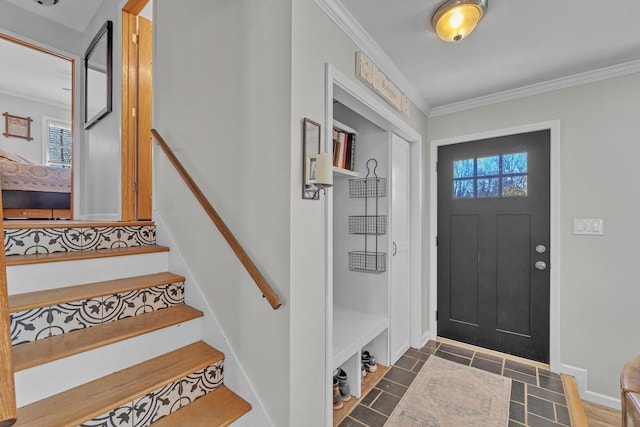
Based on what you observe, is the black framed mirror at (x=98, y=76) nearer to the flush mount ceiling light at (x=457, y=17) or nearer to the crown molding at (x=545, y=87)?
the flush mount ceiling light at (x=457, y=17)

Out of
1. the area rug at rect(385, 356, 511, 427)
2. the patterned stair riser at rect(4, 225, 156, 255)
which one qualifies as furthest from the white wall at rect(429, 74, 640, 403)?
the patterned stair riser at rect(4, 225, 156, 255)

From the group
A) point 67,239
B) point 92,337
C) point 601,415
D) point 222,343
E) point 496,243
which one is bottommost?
point 601,415

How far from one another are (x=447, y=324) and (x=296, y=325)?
7.66 ft

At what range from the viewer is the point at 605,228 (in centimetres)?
221

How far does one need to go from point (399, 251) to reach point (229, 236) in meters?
1.72

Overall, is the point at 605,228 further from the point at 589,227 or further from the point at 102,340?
the point at 102,340

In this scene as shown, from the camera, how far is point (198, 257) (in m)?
1.82

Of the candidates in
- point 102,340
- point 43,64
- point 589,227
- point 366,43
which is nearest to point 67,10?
point 43,64

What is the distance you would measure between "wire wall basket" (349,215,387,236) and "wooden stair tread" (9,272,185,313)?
1454 mm

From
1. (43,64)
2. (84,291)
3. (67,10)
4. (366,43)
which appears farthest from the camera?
(43,64)

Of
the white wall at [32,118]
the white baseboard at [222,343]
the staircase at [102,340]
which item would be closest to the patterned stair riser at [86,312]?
the staircase at [102,340]

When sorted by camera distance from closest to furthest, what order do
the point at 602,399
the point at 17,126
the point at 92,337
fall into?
the point at 92,337, the point at 602,399, the point at 17,126

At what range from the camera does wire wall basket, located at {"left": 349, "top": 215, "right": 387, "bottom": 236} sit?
2480 mm

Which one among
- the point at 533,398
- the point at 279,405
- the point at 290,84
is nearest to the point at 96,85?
the point at 290,84
